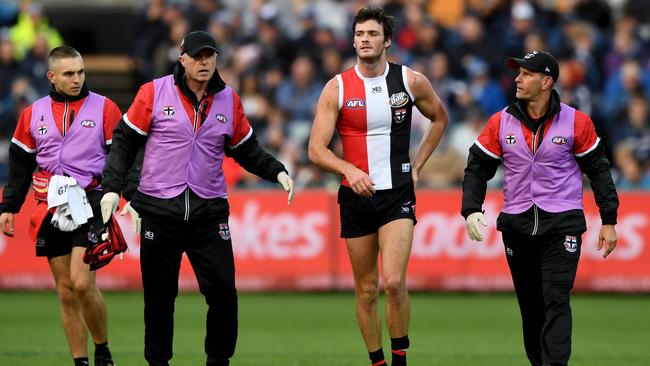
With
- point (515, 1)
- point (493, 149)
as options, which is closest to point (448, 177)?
point (515, 1)

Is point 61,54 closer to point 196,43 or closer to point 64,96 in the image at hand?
point 64,96

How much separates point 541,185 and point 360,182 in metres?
1.48

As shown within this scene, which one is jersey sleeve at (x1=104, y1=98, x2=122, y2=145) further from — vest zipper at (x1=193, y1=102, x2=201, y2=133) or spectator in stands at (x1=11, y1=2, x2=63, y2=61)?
spectator in stands at (x1=11, y1=2, x2=63, y2=61)

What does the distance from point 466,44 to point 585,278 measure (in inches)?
219

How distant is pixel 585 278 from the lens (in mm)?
19219

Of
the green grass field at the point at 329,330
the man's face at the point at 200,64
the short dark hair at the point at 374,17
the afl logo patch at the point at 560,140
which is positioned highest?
the short dark hair at the point at 374,17

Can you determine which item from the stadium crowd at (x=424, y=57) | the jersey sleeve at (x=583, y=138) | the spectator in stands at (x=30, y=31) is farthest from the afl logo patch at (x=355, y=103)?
the spectator in stands at (x=30, y=31)

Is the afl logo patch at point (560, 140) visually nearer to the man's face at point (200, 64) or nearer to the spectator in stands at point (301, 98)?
the man's face at point (200, 64)

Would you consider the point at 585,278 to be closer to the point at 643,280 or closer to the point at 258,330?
the point at 643,280

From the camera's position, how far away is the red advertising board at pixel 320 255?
19.2 meters

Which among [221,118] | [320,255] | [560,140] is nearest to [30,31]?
[320,255]

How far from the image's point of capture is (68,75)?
11.6 meters

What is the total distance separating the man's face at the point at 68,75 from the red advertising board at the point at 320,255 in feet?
27.0

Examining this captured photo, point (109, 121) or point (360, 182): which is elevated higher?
point (109, 121)
